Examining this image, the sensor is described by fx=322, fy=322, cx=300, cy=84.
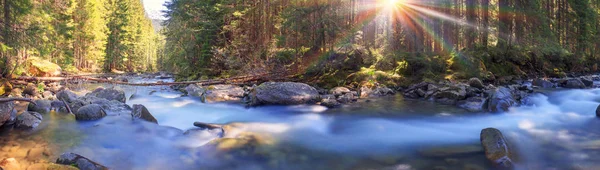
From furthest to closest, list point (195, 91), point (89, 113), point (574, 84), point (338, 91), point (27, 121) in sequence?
point (195, 91)
point (574, 84)
point (338, 91)
point (89, 113)
point (27, 121)

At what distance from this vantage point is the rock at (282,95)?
11383mm

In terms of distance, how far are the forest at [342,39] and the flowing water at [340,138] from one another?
4936 mm

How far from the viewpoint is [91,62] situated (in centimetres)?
4350

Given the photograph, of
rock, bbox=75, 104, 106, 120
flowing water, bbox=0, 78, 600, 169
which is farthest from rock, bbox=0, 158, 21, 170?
rock, bbox=75, 104, 106, 120

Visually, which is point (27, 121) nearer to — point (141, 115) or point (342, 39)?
point (141, 115)

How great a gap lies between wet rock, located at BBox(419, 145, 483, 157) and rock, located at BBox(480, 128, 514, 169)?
0.57ft

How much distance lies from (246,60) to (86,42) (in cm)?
3090

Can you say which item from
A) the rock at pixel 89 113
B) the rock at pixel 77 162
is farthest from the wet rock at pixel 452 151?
the rock at pixel 89 113

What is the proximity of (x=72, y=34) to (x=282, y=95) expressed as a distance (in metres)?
29.0

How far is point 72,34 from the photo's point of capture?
30.7 metres

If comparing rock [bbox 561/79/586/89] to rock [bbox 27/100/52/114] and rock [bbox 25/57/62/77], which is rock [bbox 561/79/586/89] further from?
rock [bbox 25/57/62/77]

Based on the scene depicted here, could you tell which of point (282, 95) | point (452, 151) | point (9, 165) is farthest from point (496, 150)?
point (282, 95)

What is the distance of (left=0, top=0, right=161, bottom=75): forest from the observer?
11.7 metres

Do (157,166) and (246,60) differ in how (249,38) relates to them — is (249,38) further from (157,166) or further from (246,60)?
(157,166)
